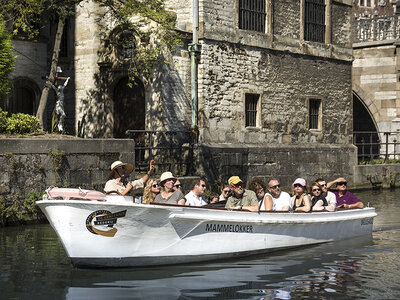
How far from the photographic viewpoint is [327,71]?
968 inches

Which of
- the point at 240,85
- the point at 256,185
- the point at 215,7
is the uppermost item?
the point at 215,7

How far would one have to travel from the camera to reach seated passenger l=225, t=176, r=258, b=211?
39.4ft

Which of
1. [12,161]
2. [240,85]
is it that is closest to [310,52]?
[240,85]

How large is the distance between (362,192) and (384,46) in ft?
25.6

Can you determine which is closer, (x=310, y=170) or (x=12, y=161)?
(x=12, y=161)

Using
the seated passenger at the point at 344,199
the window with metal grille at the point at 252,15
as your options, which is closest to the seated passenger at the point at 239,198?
the seated passenger at the point at 344,199

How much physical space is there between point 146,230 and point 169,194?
114 cm

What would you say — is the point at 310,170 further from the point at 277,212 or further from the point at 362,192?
the point at 277,212

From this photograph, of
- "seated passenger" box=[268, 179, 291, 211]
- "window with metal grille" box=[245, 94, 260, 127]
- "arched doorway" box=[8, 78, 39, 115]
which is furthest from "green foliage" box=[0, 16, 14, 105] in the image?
"window with metal grille" box=[245, 94, 260, 127]

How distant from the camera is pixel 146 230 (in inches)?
426

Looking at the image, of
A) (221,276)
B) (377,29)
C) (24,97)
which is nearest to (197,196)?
(221,276)

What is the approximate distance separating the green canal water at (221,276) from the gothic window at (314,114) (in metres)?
10.9

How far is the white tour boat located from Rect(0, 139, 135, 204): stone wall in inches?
175

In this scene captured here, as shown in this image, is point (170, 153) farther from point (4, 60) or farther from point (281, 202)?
point (281, 202)
